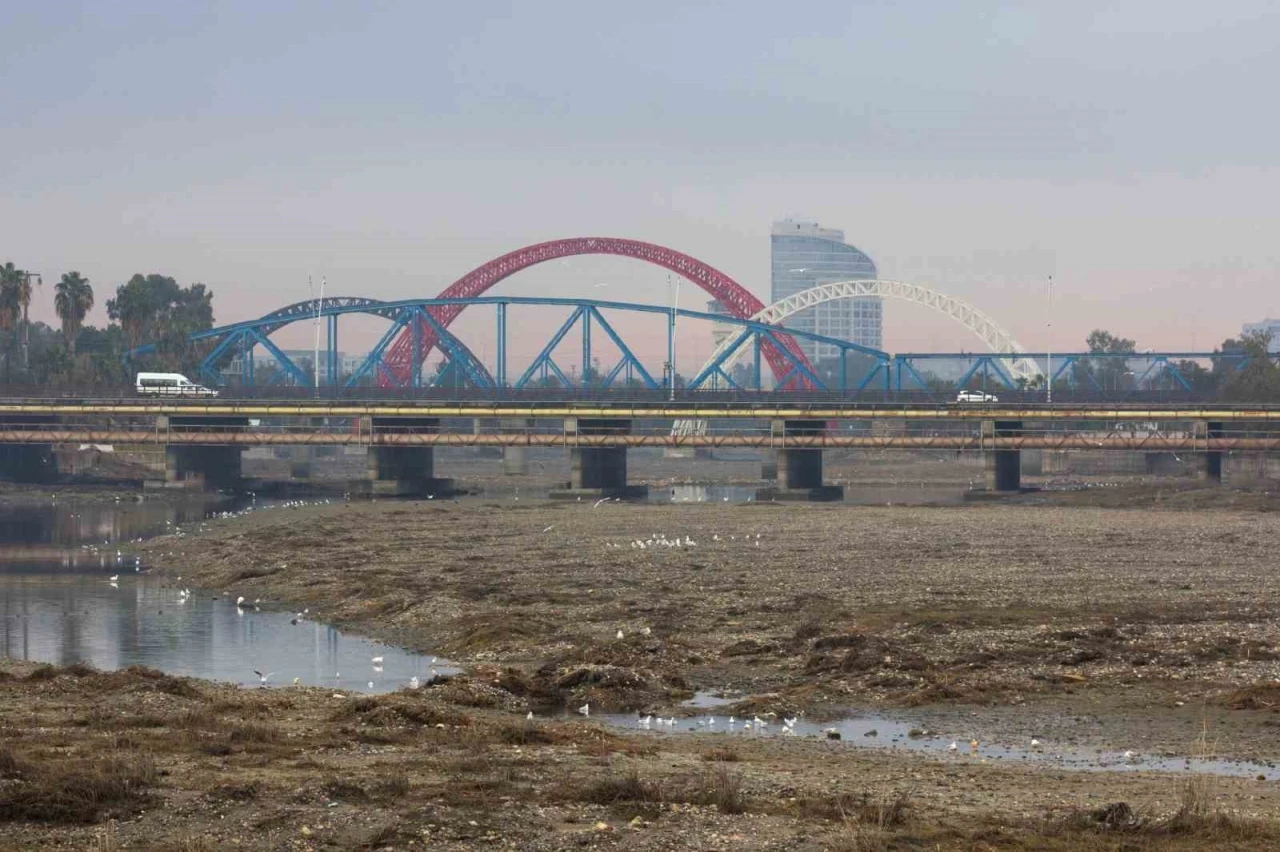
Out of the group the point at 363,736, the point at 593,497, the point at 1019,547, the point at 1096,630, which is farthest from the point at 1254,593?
the point at 593,497

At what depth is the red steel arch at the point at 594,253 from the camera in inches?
7392

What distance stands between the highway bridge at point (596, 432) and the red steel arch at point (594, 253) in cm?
5277

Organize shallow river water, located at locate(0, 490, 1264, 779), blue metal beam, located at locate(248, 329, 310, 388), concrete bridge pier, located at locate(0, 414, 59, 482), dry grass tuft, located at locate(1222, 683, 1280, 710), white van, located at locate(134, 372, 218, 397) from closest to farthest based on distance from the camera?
shallow river water, located at locate(0, 490, 1264, 779)
dry grass tuft, located at locate(1222, 683, 1280, 710)
concrete bridge pier, located at locate(0, 414, 59, 482)
white van, located at locate(134, 372, 218, 397)
blue metal beam, located at locate(248, 329, 310, 388)

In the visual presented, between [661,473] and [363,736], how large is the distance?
132648 millimetres

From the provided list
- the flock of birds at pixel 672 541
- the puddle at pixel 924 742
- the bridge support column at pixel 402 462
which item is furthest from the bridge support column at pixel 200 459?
the puddle at pixel 924 742

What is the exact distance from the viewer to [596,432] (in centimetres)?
12100

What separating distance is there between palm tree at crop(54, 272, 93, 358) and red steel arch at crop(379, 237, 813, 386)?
3255 centimetres

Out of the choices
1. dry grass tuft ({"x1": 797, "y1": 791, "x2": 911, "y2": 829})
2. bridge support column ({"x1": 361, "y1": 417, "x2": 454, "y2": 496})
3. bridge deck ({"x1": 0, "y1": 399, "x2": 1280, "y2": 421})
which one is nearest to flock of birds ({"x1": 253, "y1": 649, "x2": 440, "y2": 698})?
dry grass tuft ({"x1": 797, "y1": 791, "x2": 911, "y2": 829})

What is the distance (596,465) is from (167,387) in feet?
169

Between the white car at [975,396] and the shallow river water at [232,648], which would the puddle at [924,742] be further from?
the white car at [975,396]

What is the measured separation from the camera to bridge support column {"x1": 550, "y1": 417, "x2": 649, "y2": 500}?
113562 millimetres

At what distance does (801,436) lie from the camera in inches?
4584

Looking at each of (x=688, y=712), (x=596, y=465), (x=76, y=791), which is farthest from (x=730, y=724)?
(x=596, y=465)

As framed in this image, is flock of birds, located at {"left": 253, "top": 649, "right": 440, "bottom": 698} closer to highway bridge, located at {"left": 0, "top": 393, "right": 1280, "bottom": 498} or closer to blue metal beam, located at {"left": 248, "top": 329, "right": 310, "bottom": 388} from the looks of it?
highway bridge, located at {"left": 0, "top": 393, "right": 1280, "bottom": 498}
